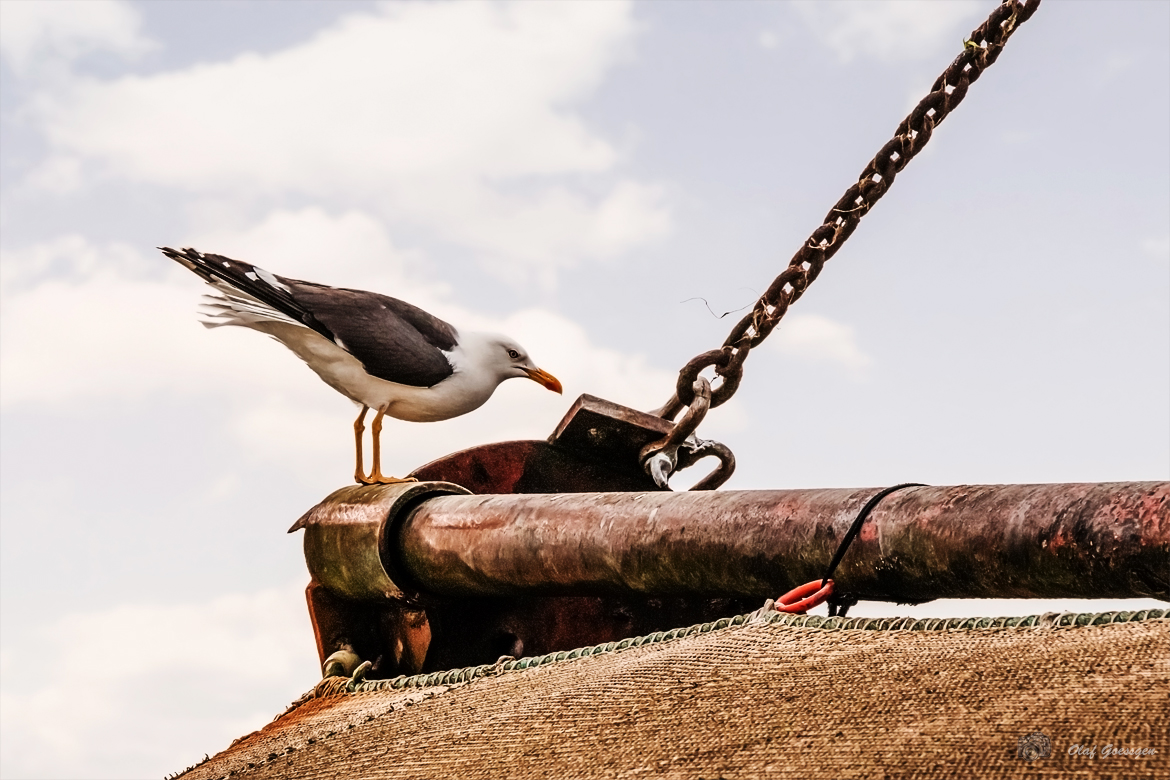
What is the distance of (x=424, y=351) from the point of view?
2.86m

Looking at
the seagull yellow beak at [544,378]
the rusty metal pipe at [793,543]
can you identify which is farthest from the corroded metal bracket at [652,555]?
the seagull yellow beak at [544,378]

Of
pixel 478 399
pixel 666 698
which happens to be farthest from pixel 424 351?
pixel 666 698

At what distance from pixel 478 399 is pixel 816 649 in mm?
1675

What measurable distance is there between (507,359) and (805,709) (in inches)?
76.6

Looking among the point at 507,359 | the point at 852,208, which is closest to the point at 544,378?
the point at 507,359

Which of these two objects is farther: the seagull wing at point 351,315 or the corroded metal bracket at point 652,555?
the seagull wing at point 351,315

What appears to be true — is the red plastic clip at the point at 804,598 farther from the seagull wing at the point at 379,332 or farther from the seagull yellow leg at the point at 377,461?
the seagull wing at the point at 379,332

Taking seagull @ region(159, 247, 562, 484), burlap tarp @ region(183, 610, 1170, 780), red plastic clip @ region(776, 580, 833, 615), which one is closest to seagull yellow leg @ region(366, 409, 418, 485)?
seagull @ region(159, 247, 562, 484)

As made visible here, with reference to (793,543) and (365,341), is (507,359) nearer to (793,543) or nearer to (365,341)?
(365,341)

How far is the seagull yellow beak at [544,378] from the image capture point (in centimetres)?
325

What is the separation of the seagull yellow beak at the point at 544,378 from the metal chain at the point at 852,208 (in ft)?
1.40

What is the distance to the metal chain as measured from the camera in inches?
105

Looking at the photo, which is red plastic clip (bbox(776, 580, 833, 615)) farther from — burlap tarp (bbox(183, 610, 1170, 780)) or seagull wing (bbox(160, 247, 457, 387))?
seagull wing (bbox(160, 247, 457, 387))

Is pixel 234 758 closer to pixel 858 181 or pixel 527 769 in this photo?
pixel 527 769
